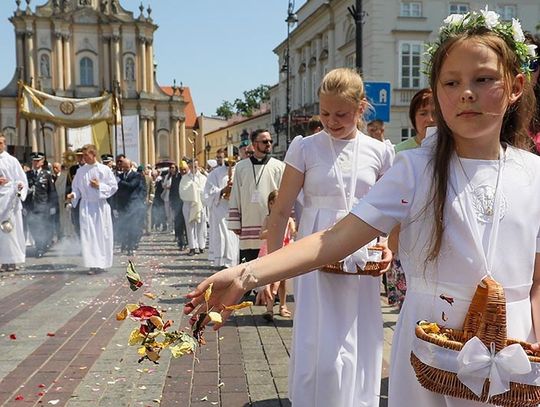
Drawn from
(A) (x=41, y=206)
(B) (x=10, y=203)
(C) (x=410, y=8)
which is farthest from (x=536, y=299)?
(C) (x=410, y=8)

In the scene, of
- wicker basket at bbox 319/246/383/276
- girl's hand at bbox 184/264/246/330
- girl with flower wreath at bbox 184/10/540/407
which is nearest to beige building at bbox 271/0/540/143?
wicker basket at bbox 319/246/383/276

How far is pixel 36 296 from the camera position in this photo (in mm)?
9305

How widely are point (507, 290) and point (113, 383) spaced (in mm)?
3696

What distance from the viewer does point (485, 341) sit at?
196 cm

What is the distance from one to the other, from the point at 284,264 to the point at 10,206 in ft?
36.9

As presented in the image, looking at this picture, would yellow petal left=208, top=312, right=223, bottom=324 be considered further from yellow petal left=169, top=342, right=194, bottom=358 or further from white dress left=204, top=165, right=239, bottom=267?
white dress left=204, top=165, right=239, bottom=267

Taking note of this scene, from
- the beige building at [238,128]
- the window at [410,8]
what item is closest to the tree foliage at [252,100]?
the beige building at [238,128]

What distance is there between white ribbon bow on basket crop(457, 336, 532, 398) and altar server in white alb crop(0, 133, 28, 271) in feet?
37.0

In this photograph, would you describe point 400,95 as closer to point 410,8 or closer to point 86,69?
point 410,8

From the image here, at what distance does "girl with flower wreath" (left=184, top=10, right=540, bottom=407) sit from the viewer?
2059mm

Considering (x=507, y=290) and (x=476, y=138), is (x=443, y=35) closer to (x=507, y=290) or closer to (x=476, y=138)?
(x=476, y=138)

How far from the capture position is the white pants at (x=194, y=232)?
15.9m

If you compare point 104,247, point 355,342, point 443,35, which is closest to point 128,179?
point 104,247

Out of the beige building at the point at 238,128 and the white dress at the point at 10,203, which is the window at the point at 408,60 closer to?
the beige building at the point at 238,128
